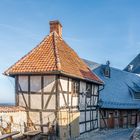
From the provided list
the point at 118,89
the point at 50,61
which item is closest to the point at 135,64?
the point at 118,89

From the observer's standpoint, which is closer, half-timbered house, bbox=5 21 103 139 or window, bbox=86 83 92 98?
half-timbered house, bbox=5 21 103 139

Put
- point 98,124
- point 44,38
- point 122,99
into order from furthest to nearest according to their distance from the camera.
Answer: point 122,99
point 98,124
point 44,38

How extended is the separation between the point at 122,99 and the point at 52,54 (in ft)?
39.6

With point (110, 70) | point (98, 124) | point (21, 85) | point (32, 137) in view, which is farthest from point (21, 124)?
point (110, 70)

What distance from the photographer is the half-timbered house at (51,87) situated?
16875mm

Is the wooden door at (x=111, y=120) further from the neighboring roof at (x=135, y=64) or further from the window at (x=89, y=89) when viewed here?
the neighboring roof at (x=135, y=64)

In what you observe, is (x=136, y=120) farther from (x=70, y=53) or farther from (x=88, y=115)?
(x=70, y=53)

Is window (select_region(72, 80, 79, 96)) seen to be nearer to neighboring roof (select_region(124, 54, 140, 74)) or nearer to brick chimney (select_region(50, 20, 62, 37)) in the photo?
brick chimney (select_region(50, 20, 62, 37))

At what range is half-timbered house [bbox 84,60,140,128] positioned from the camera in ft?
83.4

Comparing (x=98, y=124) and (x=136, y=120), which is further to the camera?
(x=136, y=120)

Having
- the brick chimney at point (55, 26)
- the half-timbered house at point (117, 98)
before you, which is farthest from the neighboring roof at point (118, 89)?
the brick chimney at point (55, 26)

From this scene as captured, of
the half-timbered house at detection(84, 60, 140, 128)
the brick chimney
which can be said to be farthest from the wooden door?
the brick chimney

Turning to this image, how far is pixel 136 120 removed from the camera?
92.4 ft

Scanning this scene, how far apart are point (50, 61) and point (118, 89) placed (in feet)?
43.9
